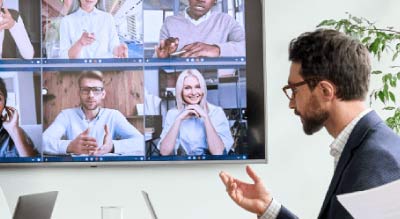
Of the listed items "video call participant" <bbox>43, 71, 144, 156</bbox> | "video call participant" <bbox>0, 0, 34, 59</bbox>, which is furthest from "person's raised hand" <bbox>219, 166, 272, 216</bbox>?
"video call participant" <bbox>0, 0, 34, 59</bbox>

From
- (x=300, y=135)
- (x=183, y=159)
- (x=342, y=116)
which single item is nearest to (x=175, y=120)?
(x=183, y=159)

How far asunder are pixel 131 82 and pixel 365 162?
2127mm

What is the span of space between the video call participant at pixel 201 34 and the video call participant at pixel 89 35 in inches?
10.4

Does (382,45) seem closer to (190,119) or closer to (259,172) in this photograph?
(259,172)

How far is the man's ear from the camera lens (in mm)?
2057

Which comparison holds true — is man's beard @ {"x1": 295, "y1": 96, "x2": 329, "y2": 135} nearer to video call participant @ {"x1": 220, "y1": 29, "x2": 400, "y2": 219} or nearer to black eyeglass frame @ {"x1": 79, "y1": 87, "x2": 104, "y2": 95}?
video call participant @ {"x1": 220, "y1": 29, "x2": 400, "y2": 219}

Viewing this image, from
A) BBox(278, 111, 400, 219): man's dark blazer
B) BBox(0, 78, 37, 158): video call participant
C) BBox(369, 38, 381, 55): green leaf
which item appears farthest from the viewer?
BBox(0, 78, 37, 158): video call participant

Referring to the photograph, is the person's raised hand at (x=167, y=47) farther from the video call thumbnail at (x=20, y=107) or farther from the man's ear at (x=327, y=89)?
the man's ear at (x=327, y=89)

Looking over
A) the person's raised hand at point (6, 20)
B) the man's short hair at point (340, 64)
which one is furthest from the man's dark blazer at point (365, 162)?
the person's raised hand at point (6, 20)

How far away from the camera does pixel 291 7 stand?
3.88 metres

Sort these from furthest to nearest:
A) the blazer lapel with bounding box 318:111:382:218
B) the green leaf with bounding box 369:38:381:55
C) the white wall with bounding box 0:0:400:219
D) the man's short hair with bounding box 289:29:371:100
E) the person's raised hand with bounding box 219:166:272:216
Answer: the white wall with bounding box 0:0:400:219 < the green leaf with bounding box 369:38:381:55 < the person's raised hand with bounding box 219:166:272:216 < the man's short hair with bounding box 289:29:371:100 < the blazer lapel with bounding box 318:111:382:218

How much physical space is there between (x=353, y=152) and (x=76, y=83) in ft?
7.19

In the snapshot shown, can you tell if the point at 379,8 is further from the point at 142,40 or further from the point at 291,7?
the point at 142,40

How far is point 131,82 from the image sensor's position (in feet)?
12.2
